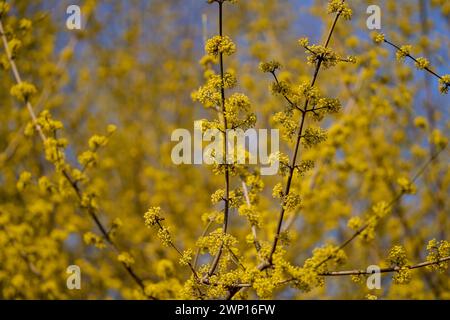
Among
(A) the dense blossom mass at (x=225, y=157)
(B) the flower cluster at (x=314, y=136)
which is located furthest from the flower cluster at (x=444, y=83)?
(B) the flower cluster at (x=314, y=136)

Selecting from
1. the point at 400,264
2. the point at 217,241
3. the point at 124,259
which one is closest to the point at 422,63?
the point at 400,264

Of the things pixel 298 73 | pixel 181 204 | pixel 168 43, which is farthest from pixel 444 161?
pixel 168 43

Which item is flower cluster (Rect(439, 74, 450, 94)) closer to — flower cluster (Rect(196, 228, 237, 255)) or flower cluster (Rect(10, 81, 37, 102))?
flower cluster (Rect(196, 228, 237, 255))

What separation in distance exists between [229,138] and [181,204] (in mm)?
4373

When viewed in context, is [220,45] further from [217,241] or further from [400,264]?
[400,264]

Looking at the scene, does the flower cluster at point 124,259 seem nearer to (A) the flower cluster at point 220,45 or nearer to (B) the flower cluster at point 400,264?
(A) the flower cluster at point 220,45

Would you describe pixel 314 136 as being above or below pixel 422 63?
below

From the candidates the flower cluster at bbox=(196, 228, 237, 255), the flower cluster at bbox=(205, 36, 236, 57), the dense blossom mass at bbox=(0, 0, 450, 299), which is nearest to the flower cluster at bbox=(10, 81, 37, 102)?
the dense blossom mass at bbox=(0, 0, 450, 299)

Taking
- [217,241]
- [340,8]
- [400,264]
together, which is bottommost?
[400,264]

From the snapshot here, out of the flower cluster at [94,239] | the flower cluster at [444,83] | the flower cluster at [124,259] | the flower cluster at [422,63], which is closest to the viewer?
the flower cluster at [444,83]

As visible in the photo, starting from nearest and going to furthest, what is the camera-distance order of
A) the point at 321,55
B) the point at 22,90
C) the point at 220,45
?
the point at 321,55 → the point at 220,45 → the point at 22,90

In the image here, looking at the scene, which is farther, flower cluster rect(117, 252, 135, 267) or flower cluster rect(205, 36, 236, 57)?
flower cluster rect(117, 252, 135, 267)

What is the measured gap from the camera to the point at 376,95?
5969 mm

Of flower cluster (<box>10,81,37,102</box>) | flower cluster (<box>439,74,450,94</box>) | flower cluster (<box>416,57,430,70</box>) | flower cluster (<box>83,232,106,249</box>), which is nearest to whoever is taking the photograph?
flower cluster (<box>439,74,450,94</box>)
